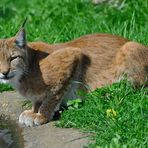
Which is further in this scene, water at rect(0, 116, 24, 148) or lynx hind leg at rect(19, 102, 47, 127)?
lynx hind leg at rect(19, 102, 47, 127)

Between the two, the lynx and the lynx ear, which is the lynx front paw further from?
the lynx ear

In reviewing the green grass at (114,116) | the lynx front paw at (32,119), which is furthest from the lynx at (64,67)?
the green grass at (114,116)

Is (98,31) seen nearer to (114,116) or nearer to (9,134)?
(9,134)

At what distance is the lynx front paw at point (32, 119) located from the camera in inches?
284

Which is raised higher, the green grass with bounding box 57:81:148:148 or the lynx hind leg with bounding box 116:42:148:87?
the lynx hind leg with bounding box 116:42:148:87

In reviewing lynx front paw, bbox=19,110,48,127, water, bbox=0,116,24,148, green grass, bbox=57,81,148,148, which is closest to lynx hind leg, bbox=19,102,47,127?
lynx front paw, bbox=19,110,48,127

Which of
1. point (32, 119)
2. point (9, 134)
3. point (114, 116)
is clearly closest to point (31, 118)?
point (32, 119)

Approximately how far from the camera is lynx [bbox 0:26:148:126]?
724 centimetres

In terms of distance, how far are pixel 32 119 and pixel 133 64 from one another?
1.25 metres

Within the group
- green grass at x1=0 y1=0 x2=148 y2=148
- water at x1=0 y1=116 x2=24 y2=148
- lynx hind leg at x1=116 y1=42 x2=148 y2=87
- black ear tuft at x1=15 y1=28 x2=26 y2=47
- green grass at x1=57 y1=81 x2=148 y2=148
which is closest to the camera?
green grass at x1=57 y1=81 x2=148 y2=148

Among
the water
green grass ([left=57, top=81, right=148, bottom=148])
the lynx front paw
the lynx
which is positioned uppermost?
the lynx

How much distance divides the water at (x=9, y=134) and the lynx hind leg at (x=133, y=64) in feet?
4.20

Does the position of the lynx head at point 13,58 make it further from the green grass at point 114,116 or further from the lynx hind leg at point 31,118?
the green grass at point 114,116

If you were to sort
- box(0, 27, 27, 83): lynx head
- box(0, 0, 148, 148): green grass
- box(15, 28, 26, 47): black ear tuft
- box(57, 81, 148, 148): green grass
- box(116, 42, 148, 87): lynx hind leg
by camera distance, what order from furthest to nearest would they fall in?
box(116, 42, 148, 87): lynx hind leg, box(15, 28, 26, 47): black ear tuft, box(0, 27, 27, 83): lynx head, box(0, 0, 148, 148): green grass, box(57, 81, 148, 148): green grass
